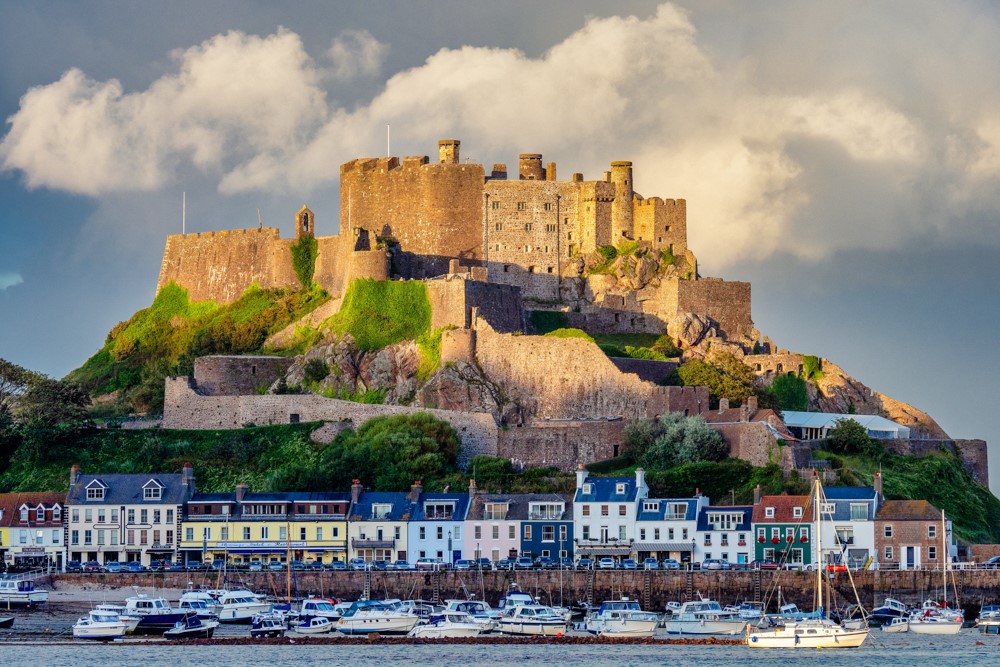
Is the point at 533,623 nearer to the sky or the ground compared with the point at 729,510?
nearer to the ground

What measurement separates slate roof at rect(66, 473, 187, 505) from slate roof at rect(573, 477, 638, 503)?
15.2 metres

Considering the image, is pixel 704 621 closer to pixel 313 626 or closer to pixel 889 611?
pixel 889 611

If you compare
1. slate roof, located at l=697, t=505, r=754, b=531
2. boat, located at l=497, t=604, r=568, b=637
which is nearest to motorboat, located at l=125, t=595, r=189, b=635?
boat, located at l=497, t=604, r=568, b=637

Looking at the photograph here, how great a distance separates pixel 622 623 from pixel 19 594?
20920 mm

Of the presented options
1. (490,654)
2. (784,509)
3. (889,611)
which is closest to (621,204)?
(784,509)

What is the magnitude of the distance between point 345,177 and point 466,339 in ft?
59.6

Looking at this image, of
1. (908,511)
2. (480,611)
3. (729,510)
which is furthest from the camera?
(729,510)

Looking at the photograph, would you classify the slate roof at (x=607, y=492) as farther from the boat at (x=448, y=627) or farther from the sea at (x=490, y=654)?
the sea at (x=490, y=654)

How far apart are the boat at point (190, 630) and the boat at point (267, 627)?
133 cm

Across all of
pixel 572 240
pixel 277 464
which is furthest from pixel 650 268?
pixel 277 464

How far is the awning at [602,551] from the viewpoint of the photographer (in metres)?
Answer: 79.0

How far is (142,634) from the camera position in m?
71.6

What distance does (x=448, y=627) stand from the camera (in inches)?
2763

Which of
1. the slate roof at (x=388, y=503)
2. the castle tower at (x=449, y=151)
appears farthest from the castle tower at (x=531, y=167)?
the slate roof at (x=388, y=503)
